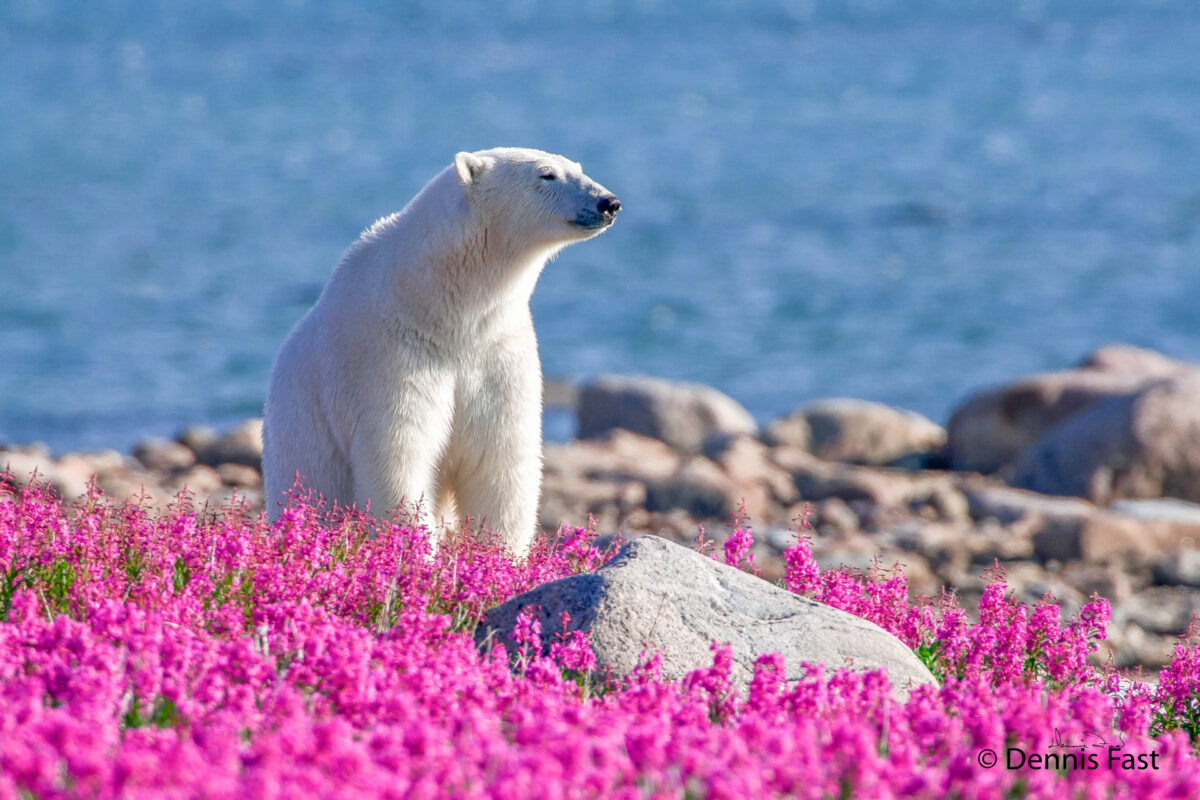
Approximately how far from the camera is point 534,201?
22.3 ft

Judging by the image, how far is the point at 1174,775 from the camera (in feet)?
10.6

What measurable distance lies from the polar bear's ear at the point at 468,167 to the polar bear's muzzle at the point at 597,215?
1.64 feet

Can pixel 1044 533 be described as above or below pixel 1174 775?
below

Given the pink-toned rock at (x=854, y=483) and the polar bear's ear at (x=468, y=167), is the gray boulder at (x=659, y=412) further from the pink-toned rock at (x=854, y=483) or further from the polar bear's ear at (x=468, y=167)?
the polar bear's ear at (x=468, y=167)

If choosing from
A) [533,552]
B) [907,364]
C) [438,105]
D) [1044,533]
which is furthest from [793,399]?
[438,105]

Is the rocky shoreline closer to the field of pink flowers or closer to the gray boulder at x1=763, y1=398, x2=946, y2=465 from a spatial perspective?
the gray boulder at x1=763, y1=398, x2=946, y2=465

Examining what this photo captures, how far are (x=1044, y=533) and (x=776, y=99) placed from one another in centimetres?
4905

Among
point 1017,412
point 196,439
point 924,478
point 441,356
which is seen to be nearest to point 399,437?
point 441,356

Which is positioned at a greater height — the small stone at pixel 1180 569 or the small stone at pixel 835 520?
the small stone at pixel 835 520

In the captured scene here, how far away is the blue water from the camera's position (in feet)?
78.9

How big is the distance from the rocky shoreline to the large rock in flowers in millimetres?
4979

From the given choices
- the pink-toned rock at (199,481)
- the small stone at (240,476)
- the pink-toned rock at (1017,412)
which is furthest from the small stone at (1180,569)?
the pink-toned rock at (199,481)

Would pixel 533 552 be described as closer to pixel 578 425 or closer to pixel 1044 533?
pixel 1044 533

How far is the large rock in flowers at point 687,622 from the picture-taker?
4.63 m
